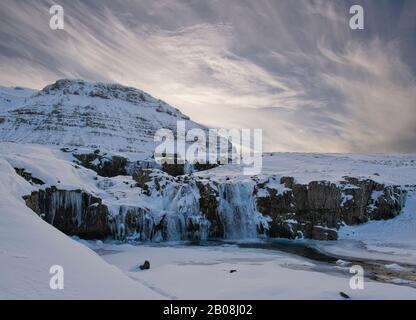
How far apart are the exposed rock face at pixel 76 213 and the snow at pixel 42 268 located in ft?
49.2

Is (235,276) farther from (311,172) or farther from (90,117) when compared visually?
(90,117)

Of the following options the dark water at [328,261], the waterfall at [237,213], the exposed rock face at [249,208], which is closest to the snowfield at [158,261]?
the dark water at [328,261]

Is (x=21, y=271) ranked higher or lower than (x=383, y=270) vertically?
higher


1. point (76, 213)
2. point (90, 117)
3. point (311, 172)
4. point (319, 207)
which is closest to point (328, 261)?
point (319, 207)

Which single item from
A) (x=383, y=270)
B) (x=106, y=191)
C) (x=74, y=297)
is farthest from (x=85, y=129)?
(x=74, y=297)

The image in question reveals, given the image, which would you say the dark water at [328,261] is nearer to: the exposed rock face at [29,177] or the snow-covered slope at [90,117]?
the exposed rock face at [29,177]

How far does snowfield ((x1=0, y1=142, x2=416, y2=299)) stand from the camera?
298 inches

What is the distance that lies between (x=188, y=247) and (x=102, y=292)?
18.3 meters

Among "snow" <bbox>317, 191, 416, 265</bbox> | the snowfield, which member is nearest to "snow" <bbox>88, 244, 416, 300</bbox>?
the snowfield

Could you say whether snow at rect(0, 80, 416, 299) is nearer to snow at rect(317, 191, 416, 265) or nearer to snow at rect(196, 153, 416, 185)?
snow at rect(317, 191, 416, 265)

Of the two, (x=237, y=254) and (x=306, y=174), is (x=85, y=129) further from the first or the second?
(x=237, y=254)

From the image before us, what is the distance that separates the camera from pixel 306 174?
36.2 m

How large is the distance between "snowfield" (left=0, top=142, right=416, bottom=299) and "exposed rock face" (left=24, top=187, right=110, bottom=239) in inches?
33.3

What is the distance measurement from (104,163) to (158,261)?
1296 inches
